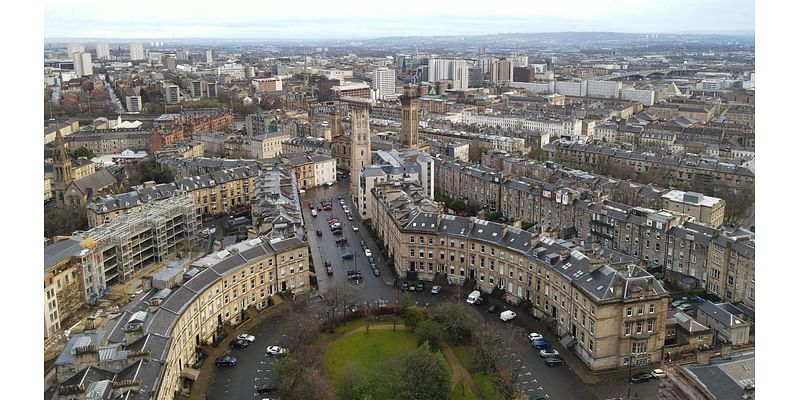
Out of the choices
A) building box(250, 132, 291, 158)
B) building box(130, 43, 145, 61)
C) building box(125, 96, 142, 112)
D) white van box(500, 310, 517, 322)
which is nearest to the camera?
white van box(500, 310, 517, 322)

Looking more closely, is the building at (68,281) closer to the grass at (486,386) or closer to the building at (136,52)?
the grass at (486,386)

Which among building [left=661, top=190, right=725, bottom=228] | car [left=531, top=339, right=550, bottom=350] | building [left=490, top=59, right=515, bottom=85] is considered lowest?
car [left=531, top=339, right=550, bottom=350]

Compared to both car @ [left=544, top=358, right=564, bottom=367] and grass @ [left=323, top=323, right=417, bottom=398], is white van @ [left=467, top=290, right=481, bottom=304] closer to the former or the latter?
grass @ [left=323, top=323, right=417, bottom=398]

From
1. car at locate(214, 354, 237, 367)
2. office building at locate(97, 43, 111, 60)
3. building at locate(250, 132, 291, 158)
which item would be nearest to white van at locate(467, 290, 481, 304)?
car at locate(214, 354, 237, 367)

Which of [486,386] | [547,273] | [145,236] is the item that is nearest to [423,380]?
[486,386]

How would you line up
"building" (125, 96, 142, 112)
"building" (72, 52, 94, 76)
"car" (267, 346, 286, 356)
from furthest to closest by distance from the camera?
1. "building" (72, 52, 94, 76)
2. "building" (125, 96, 142, 112)
3. "car" (267, 346, 286, 356)

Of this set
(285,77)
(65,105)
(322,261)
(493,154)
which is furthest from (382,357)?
(285,77)

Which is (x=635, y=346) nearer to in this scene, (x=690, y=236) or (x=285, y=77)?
(x=690, y=236)
